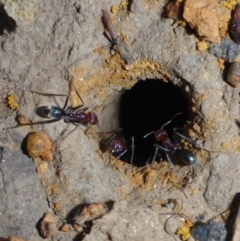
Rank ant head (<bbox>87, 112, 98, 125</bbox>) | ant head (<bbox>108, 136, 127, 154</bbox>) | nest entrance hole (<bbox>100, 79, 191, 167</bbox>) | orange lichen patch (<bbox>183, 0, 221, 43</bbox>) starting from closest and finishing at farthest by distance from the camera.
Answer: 1. orange lichen patch (<bbox>183, 0, 221, 43</bbox>)
2. ant head (<bbox>87, 112, 98, 125</bbox>)
3. ant head (<bbox>108, 136, 127, 154</bbox>)
4. nest entrance hole (<bbox>100, 79, 191, 167</bbox>)

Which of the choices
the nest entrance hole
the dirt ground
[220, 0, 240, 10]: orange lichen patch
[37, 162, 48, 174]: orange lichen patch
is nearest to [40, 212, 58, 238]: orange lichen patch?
the dirt ground

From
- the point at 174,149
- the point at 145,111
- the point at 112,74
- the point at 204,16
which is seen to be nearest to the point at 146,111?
the point at 145,111

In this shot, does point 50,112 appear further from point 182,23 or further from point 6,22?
point 182,23

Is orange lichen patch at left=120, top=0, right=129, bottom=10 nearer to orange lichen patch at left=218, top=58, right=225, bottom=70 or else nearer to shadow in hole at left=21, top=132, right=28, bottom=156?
orange lichen patch at left=218, top=58, right=225, bottom=70

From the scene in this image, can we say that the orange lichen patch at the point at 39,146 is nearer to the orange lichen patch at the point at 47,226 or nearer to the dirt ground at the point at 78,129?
the dirt ground at the point at 78,129

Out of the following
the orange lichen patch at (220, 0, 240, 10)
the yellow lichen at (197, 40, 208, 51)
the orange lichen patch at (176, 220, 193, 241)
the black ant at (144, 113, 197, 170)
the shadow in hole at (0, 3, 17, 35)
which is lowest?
the orange lichen patch at (176, 220, 193, 241)

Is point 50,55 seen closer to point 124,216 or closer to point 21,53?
point 21,53
